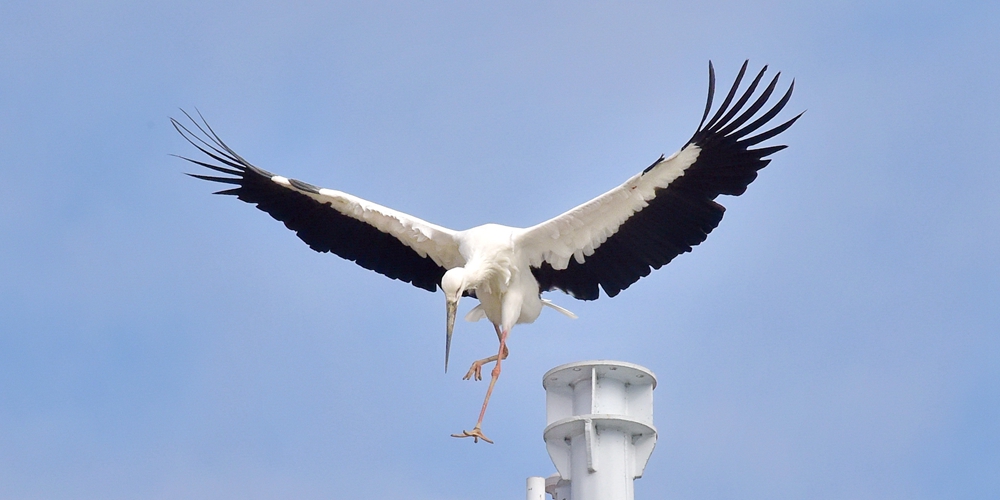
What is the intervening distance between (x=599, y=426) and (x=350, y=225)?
4.51 m

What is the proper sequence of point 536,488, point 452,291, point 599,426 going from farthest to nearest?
point 452,291, point 536,488, point 599,426

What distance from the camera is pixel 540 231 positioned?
10984 mm

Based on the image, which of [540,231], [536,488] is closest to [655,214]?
[540,231]

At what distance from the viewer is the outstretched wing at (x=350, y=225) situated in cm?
1165

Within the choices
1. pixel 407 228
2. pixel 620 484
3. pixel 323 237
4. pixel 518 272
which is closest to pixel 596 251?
pixel 518 272

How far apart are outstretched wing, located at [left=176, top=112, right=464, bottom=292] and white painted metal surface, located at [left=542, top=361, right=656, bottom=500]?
11.0 ft

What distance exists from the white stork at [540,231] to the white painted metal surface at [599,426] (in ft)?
5.27

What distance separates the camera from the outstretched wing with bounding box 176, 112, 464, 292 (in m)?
Result: 11.6

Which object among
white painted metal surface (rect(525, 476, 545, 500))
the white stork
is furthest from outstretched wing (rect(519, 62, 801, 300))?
white painted metal surface (rect(525, 476, 545, 500))

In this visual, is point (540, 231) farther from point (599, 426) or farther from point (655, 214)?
point (599, 426)

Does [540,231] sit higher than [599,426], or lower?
higher

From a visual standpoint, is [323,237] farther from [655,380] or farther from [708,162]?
[655,380]

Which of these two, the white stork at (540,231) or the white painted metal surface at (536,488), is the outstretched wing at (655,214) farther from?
the white painted metal surface at (536,488)

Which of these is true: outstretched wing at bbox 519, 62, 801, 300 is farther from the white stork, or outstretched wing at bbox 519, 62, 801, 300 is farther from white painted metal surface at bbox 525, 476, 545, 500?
white painted metal surface at bbox 525, 476, 545, 500
